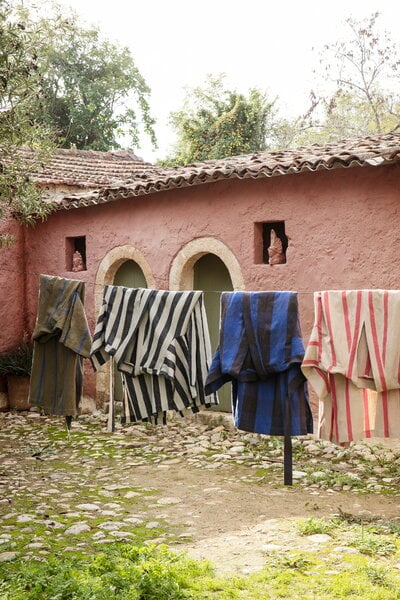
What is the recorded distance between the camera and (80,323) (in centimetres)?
727

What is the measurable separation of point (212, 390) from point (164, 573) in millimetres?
1856

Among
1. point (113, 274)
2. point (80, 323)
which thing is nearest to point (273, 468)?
point (80, 323)

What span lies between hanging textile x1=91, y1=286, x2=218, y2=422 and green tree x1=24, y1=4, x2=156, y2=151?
19.3 metres

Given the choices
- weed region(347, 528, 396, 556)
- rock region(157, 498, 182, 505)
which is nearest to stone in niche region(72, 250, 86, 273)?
rock region(157, 498, 182, 505)

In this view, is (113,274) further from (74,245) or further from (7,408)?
(7,408)

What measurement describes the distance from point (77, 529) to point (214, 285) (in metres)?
5.11

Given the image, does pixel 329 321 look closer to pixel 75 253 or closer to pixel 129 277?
pixel 129 277

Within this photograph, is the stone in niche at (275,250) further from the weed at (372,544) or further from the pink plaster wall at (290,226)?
the weed at (372,544)

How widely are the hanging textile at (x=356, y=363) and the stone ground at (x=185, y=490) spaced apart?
0.90m

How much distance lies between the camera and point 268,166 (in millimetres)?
8539

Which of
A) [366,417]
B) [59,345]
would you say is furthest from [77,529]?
[366,417]

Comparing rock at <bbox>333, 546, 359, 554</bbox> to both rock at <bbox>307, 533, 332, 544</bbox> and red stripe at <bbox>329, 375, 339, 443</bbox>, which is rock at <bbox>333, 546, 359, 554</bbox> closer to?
rock at <bbox>307, 533, 332, 544</bbox>

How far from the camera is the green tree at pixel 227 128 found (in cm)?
2255

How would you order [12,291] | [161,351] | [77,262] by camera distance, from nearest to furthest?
[161,351] < [77,262] < [12,291]
